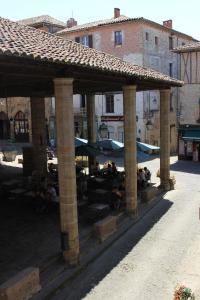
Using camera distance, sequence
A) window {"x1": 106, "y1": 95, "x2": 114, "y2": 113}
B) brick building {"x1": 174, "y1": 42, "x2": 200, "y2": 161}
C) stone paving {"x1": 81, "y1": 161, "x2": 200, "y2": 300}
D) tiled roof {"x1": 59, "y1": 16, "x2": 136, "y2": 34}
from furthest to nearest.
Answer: window {"x1": 106, "y1": 95, "x2": 114, "y2": 113}
tiled roof {"x1": 59, "y1": 16, "x2": 136, "y2": 34}
brick building {"x1": 174, "y1": 42, "x2": 200, "y2": 161}
stone paving {"x1": 81, "y1": 161, "x2": 200, "y2": 300}

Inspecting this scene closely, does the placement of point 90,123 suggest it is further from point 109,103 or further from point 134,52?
point 134,52

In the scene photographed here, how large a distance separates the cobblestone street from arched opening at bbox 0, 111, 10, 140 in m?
28.5

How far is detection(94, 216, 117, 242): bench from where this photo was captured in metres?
12.4

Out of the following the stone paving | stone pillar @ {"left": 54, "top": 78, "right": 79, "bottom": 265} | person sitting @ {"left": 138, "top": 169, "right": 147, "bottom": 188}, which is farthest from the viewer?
person sitting @ {"left": 138, "top": 169, "right": 147, "bottom": 188}

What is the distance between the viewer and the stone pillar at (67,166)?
34.2ft

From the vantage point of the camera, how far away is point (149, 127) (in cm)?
3262

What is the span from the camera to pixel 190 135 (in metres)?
29.8

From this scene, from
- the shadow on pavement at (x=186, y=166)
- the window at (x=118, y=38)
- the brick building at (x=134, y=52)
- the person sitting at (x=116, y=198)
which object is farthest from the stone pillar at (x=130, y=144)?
the window at (x=118, y=38)

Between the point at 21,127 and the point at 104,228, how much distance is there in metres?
29.3

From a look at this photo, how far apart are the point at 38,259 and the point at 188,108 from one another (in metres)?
23.3

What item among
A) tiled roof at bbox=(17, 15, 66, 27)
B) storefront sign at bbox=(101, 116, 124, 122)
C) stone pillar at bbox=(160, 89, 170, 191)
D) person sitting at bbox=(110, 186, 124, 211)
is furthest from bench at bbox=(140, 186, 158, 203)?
tiled roof at bbox=(17, 15, 66, 27)

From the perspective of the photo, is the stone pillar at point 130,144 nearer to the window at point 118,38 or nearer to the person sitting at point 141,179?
the person sitting at point 141,179

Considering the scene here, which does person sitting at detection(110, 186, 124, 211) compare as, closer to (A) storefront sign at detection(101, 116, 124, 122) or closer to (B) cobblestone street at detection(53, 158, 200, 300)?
(B) cobblestone street at detection(53, 158, 200, 300)

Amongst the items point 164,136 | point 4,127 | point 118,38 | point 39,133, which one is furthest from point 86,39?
point 164,136
